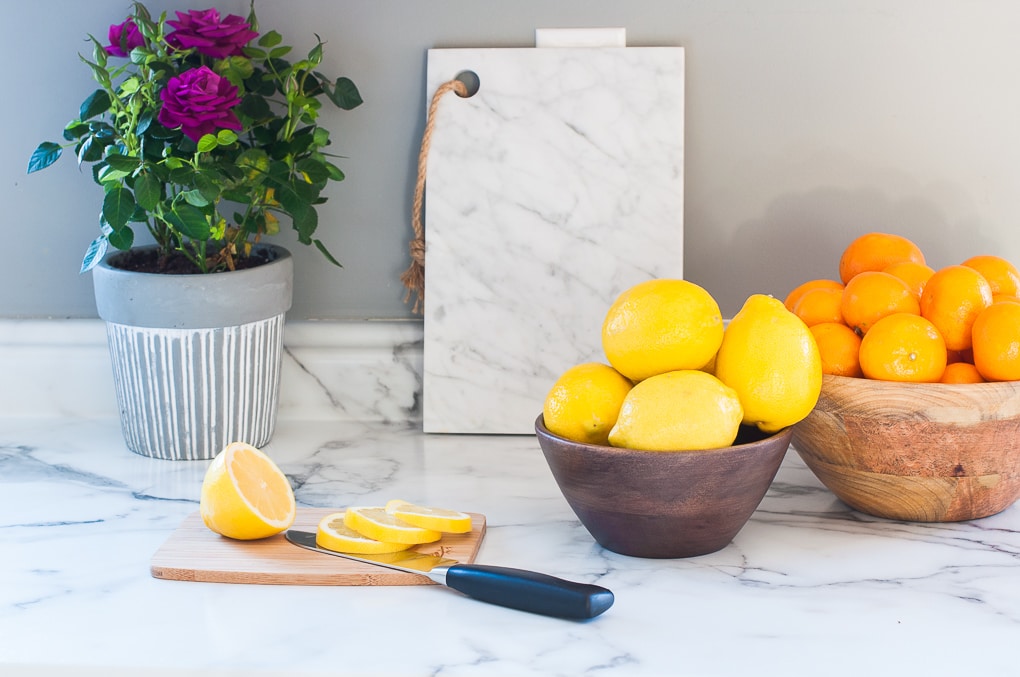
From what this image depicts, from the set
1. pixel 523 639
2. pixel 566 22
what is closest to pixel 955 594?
pixel 523 639

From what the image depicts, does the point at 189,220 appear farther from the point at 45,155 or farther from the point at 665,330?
the point at 665,330

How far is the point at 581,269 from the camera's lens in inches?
44.4

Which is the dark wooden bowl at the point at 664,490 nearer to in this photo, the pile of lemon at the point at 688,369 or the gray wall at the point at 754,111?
the pile of lemon at the point at 688,369

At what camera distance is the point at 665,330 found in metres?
0.78

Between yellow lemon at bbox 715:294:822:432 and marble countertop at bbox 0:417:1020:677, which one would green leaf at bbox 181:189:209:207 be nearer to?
marble countertop at bbox 0:417:1020:677

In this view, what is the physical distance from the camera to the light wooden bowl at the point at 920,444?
819 mm

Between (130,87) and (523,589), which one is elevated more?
(130,87)

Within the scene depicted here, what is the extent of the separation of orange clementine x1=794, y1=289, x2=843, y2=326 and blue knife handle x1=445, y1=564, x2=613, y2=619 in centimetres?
35

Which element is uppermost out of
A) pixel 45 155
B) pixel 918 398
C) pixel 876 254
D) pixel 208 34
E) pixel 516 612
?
pixel 208 34

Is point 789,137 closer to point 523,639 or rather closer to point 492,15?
point 492,15

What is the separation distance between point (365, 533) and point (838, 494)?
0.43m

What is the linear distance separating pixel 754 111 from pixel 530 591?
2.14ft


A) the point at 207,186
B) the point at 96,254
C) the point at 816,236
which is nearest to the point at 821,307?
the point at 816,236

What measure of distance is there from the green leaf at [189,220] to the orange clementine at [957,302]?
26.6 inches
